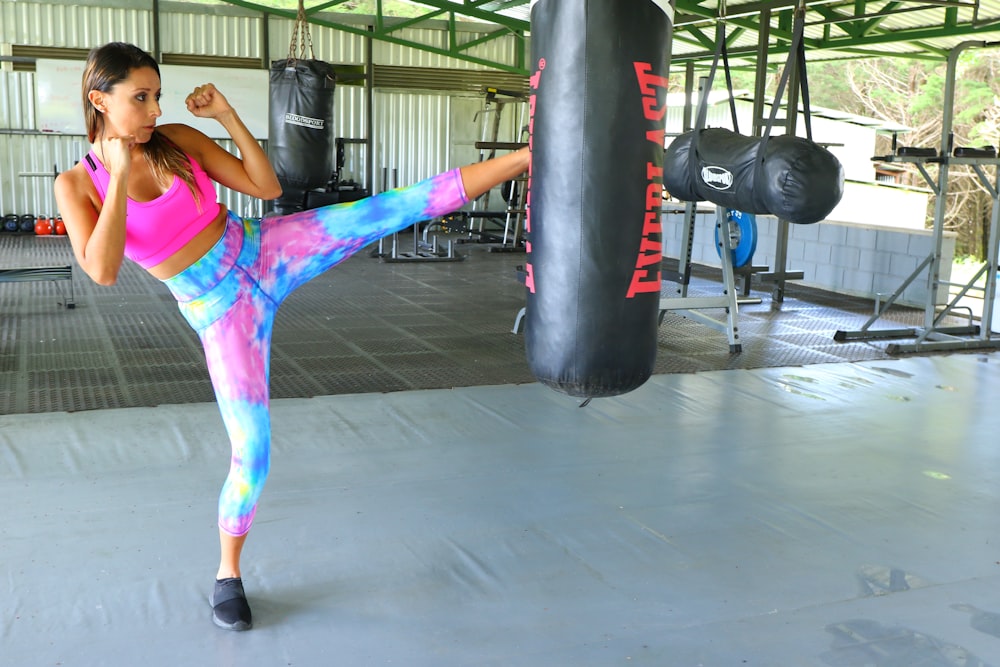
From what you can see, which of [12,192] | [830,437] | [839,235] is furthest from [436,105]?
[830,437]

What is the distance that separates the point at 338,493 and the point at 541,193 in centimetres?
147

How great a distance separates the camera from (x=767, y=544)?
9.51 ft

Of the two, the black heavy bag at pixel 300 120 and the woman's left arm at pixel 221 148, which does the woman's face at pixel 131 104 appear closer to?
the woman's left arm at pixel 221 148

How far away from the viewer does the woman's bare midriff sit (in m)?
2.15

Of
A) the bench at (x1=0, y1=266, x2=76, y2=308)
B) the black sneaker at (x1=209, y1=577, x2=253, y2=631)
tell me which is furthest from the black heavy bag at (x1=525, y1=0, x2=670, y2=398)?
the bench at (x1=0, y1=266, x2=76, y2=308)

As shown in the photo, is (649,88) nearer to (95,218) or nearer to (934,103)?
(95,218)

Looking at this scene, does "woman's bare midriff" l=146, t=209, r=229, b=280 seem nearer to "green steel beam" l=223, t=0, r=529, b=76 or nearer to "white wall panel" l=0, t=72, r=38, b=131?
"green steel beam" l=223, t=0, r=529, b=76

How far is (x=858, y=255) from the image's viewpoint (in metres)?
8.66

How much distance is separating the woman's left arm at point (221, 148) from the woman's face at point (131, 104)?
18 centimetres

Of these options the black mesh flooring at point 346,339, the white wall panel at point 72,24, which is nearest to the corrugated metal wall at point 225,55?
the white wall panel at point 72,24

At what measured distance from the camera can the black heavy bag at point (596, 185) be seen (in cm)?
225

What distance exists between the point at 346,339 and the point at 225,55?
9.20 meters

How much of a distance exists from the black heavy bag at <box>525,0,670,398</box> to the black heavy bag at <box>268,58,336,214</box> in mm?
5768

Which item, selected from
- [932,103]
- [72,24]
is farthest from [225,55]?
[932,103]
